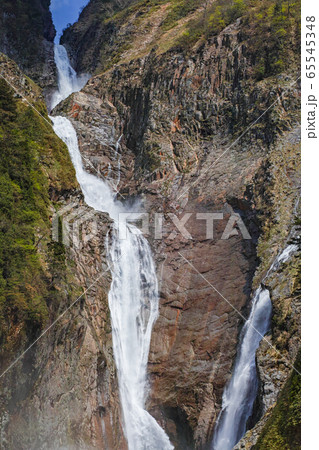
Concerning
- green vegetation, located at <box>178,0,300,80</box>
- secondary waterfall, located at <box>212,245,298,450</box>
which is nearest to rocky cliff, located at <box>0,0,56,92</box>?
green vegetation, located at <box>178,0,300,80</box>

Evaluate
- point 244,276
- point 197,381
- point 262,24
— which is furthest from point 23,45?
point 197,381

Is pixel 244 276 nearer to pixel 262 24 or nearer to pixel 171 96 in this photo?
pixel 171 96

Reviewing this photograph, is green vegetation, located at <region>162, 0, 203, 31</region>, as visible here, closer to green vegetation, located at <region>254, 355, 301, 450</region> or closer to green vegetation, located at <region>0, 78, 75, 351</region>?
green vegetation, located at <region>0, 78, 75, 351</region>

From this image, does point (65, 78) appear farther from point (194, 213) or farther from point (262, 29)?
point (194, 213)

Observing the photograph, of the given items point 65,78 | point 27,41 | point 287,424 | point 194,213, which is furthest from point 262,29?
point 287,424

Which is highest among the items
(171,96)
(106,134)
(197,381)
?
(171,96)

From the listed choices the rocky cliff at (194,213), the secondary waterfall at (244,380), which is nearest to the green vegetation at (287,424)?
the rocky cliff at (194,213)

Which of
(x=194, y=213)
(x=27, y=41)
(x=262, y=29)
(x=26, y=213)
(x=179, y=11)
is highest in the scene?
(x=179, y=11)
